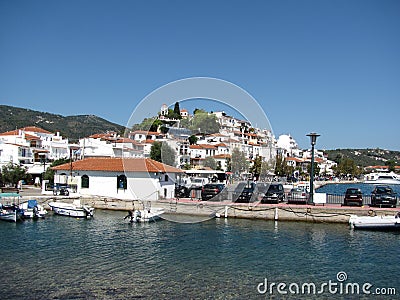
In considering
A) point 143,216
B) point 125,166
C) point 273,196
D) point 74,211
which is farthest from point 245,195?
point 74,211

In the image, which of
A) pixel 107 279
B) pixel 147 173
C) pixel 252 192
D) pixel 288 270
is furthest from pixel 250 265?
pixel 147 173

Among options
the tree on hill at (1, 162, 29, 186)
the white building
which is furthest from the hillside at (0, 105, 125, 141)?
the tree on hill at (1, 162, 29, 186)

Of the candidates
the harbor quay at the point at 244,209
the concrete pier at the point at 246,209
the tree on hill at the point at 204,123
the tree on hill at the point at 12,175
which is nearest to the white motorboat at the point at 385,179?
the harbor quay at the point at 244,209

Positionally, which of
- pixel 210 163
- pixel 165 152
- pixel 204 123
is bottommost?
pixel 210 163

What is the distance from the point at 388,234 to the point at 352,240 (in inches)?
125

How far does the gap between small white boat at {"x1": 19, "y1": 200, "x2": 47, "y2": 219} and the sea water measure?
1.80 m

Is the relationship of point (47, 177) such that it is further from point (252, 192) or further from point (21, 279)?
point (21, 279)

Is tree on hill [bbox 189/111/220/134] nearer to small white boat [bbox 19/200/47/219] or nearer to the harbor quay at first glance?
the harbor quay

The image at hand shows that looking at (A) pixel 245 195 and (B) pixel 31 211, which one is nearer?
(B) pixel 31 211

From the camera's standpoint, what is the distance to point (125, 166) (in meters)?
32.2

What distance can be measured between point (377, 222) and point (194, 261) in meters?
13.1

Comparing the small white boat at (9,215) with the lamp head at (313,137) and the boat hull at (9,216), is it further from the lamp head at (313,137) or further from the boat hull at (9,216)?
the lamp head at (313,137)

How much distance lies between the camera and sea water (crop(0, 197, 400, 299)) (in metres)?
13.1

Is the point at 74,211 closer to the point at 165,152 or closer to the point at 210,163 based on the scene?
the point at 165,152
